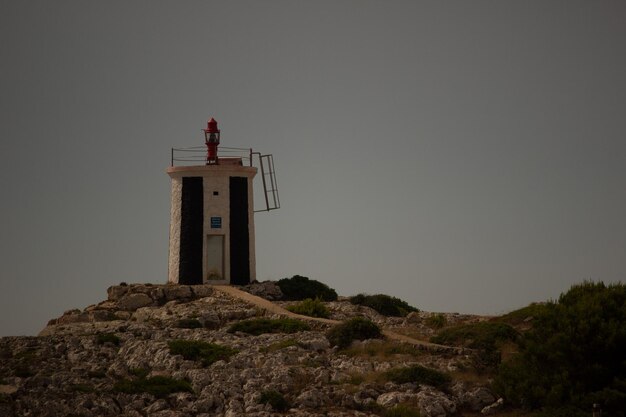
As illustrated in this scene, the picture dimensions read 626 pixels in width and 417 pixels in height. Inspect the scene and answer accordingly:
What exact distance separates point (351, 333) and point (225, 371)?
5832mm

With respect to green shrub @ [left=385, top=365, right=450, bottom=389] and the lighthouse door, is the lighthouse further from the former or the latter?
green shrub @ [left=385, top=365, right=450, bottom=389]

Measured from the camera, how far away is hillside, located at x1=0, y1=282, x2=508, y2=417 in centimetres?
3064

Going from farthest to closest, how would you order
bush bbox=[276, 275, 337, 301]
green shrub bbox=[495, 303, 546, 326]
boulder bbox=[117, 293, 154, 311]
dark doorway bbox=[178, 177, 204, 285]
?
dark doorway bbox=[178, 177, 204, 285]
bush bbox=[276, 275, 337, 301]
boulder bbox=[117, 293, 154, 311]
green shrub bbox=[495, 303, 546, 326]

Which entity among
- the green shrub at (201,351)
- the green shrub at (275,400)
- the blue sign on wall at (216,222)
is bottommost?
the green shrub at (275,400)

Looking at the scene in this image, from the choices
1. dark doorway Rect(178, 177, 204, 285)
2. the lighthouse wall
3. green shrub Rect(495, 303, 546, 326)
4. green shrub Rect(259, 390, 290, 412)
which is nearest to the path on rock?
the lighthouse wall

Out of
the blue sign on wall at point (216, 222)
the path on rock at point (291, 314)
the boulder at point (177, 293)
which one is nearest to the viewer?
the path on rock at point (291, 314)

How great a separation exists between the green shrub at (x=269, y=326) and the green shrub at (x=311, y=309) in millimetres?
3800

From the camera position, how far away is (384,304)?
48.4 m

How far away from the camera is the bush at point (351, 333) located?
36.8 metres

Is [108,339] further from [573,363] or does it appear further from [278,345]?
[573,363]

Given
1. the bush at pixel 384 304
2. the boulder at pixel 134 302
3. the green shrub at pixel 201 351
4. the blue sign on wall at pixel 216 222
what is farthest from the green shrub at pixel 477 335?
the blue sign on wall at pixel 216 222

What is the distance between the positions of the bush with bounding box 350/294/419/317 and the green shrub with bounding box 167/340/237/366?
1321 centimetres

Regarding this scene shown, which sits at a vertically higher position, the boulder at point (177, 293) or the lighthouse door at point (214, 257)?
the lighthouse door at point (214, 257)

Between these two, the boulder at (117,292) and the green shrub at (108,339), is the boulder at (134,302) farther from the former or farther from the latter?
the green shrub at (108,339)
